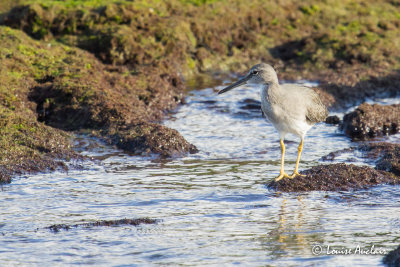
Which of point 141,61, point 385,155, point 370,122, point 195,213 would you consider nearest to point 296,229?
point 195,213

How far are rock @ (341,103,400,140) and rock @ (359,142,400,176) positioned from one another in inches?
44.4

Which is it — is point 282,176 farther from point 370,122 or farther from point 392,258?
point 370,122

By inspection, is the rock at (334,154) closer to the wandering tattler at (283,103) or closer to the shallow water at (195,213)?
the shallow water at (195,213)

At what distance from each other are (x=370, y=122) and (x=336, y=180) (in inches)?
139

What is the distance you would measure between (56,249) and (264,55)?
1147cm

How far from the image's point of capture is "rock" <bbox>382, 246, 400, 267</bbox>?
208 inches

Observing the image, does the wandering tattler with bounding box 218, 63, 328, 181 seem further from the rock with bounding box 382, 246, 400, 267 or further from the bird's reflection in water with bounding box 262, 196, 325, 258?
the rock with bounding box 382, 246, 400, 267

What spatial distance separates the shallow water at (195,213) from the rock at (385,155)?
28cm

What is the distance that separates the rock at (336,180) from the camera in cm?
773

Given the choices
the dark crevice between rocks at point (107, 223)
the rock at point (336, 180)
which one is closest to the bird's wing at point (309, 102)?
the rock at point (336, 180)

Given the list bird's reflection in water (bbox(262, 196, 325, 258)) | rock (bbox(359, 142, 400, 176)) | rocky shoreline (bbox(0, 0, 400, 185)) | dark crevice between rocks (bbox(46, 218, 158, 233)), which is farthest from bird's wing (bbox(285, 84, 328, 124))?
dark crevice between rocks (bbox(46, 218, 158, 233))

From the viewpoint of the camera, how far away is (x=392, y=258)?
5.37m

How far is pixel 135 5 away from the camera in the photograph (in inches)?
590

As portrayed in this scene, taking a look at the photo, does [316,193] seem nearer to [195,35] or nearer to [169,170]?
[169,170]
